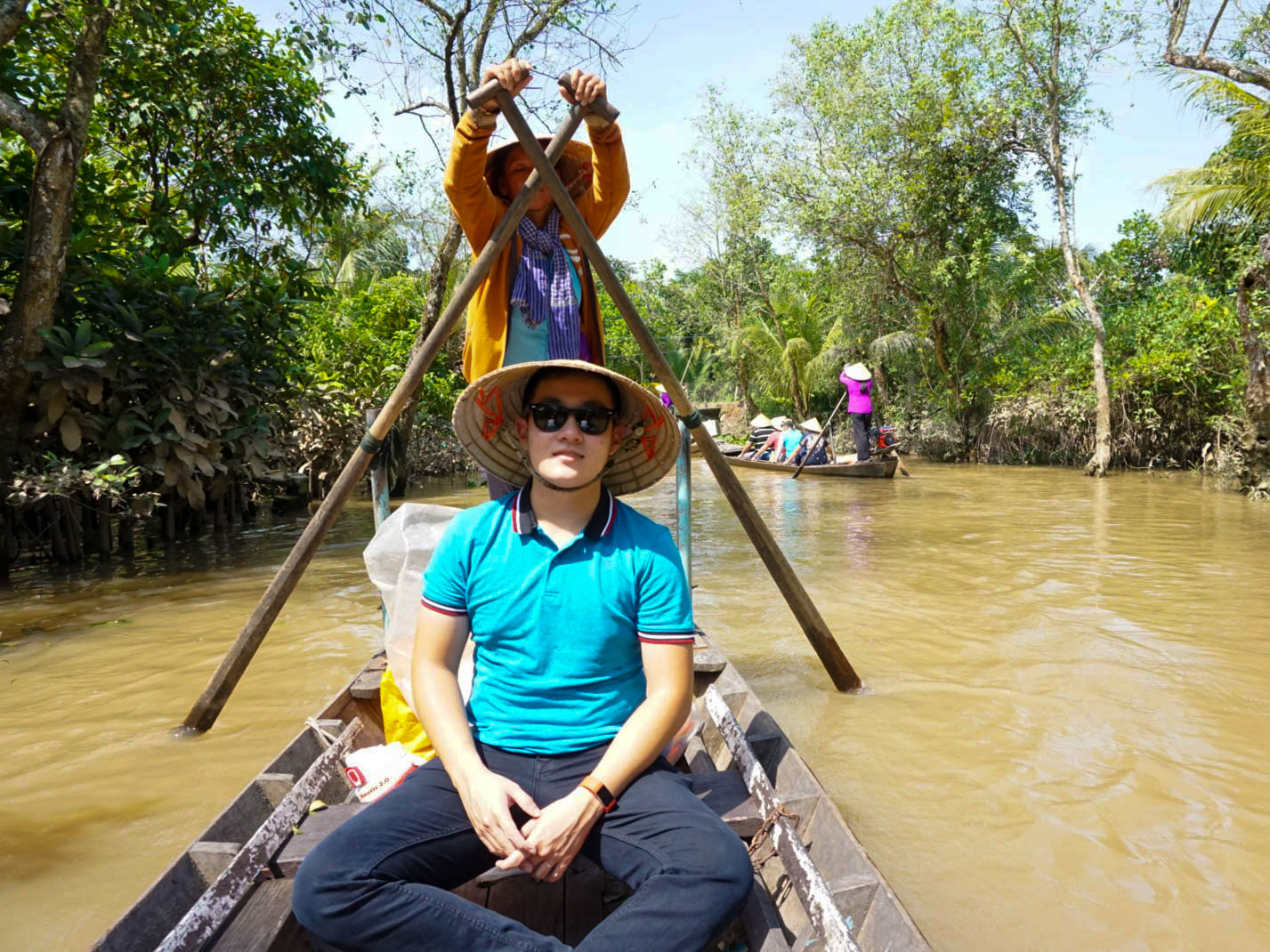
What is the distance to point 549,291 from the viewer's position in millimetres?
2680

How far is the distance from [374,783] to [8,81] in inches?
244

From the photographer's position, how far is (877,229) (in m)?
17.3

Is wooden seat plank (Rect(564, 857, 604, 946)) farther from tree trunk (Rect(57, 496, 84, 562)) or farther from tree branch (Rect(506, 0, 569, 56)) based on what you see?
tree branch (Rect(506, 0, 569, 56))

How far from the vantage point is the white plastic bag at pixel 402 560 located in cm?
247

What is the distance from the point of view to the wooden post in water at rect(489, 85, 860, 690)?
2.41m

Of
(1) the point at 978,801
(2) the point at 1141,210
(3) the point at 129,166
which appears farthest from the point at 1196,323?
(3) the point at 129,166

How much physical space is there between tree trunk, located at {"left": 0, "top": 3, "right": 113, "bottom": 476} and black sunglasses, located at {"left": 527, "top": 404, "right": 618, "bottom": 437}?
527cm

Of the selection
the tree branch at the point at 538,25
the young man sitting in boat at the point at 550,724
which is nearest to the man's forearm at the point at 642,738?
the young man sitting in boat at the point at 550,724

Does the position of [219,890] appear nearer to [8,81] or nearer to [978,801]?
[978,801]

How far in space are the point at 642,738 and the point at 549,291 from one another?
1.57 meters

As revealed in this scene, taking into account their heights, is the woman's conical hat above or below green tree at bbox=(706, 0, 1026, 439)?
below

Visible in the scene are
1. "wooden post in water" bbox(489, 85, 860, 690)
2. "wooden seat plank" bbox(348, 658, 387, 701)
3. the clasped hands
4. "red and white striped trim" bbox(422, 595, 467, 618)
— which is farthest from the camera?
"wooden seat plank" bbox(348, 658, 387, 701)

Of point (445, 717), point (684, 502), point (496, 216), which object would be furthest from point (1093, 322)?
point (445, 717)

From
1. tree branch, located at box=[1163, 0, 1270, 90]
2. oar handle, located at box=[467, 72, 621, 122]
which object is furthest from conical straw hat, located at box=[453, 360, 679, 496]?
tree branch, located at box=[1163, 0, 1270, 90]
